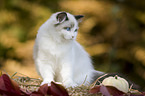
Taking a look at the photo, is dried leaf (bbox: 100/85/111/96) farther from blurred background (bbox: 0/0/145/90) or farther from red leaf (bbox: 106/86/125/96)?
blurred background (bbox: 0/0/145/90)

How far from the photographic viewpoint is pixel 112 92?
4.60 feet

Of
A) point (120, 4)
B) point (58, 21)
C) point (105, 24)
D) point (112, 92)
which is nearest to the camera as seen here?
point (112, 92)

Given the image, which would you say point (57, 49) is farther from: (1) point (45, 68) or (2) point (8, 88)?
(2) point (8, 88)

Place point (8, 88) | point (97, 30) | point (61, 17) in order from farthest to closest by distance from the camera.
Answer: point (97, 30) → point (61, 17) → point (8, 88)

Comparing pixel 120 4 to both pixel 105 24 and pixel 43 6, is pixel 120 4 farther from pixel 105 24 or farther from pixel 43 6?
pixel 43 6

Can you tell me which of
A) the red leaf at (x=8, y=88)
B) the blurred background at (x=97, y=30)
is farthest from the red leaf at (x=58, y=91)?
the blurred background at (x=97, y=30)

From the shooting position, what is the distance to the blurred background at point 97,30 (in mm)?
5207

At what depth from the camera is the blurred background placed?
5.21m

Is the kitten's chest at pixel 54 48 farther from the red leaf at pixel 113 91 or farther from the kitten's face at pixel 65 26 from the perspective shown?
the red leaf at pixel 113 91

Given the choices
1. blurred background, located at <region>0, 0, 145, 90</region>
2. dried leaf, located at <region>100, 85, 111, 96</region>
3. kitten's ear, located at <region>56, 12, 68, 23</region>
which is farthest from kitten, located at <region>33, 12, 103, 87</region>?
blurred background, located at <region>0, 0, 145, 90</region>

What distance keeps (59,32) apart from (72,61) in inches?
12.8

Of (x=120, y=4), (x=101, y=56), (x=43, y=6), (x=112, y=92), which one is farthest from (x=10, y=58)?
(x=112, y=92)

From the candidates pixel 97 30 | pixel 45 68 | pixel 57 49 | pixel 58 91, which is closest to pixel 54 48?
pixel 57 49

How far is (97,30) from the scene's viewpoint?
5.98 metres
